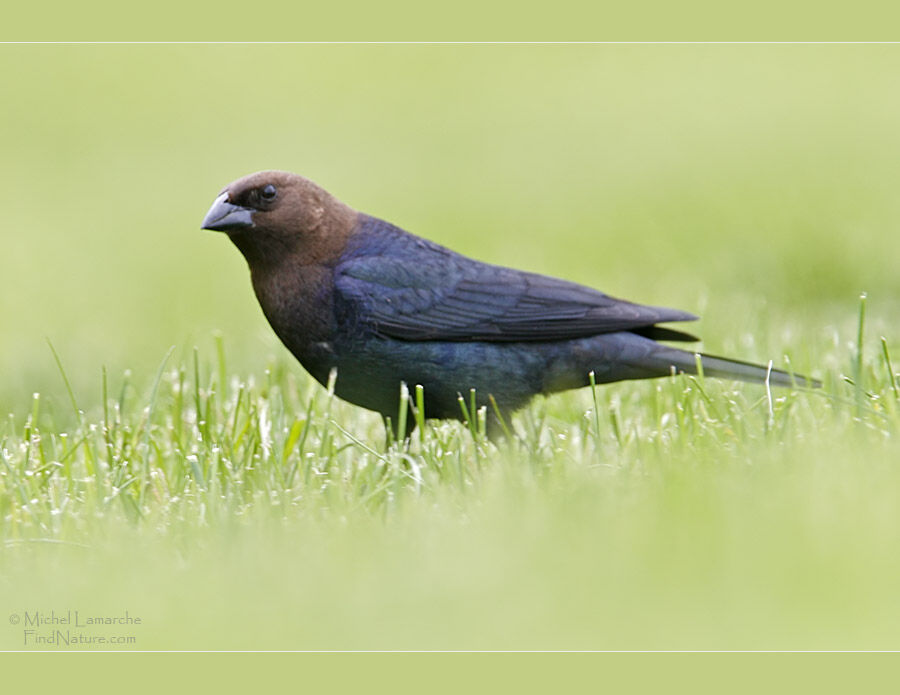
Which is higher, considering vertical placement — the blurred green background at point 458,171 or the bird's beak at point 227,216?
the blurred green background at point 458,171

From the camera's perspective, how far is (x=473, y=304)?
5.21m

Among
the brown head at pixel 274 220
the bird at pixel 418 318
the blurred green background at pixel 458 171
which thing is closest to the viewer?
the bird at pixel 418 318

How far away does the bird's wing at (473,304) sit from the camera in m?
5.02

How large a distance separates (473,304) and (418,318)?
280mm

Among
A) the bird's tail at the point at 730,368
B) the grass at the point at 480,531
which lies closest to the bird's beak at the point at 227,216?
the grass at the point at 480,531

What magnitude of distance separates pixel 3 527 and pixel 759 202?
278 inches

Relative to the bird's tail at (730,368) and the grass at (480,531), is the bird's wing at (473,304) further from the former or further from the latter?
the grass at (480,531)

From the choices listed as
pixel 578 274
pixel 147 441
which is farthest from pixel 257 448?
pixel 578 274

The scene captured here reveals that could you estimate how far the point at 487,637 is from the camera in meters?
2.96

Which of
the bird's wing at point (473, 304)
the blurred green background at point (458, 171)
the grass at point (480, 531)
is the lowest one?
the grass at point (480, 531)

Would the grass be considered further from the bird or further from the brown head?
the brown head

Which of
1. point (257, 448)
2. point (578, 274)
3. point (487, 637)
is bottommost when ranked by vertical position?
point (487, 637)

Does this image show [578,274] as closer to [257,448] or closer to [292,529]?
[257,448]

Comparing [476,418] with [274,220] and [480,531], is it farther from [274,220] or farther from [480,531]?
[480,531]
